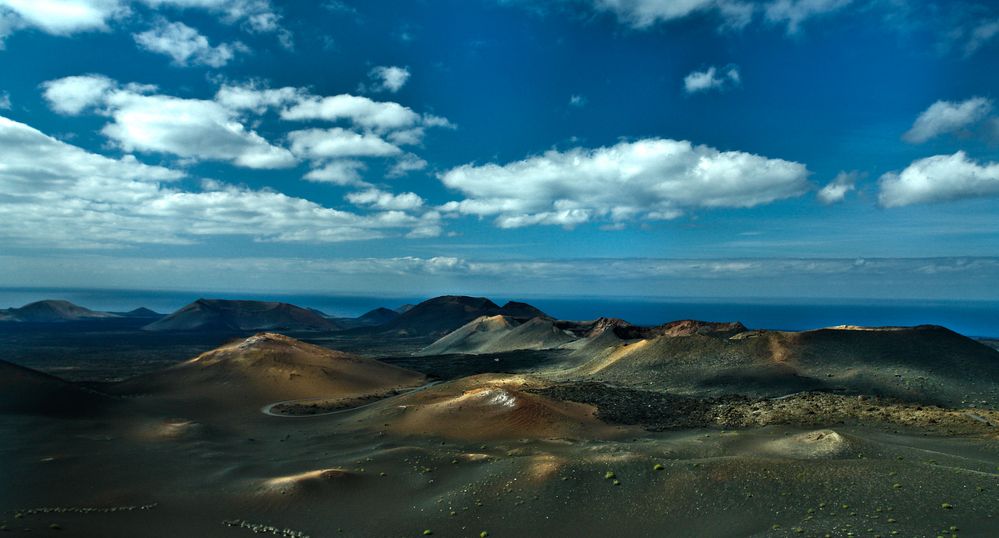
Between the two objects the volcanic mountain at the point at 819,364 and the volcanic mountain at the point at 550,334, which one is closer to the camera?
the volcanic mountain at the point at 819,364

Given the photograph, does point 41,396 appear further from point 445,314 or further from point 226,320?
point 226,320

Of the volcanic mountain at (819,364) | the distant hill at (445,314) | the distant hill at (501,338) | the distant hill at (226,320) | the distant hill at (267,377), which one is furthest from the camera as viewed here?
the distant hill at (226,320)

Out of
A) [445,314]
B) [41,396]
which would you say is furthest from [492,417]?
[445,314]

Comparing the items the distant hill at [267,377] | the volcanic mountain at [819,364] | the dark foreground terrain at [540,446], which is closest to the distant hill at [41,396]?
the dark foreground terrain at [540,446]

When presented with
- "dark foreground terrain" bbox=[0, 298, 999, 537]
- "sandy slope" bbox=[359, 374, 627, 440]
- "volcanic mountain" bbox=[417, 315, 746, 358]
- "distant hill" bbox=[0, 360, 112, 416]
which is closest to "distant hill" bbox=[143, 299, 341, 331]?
"volcanic mountain" bbox=[417, 315, 746, 358]

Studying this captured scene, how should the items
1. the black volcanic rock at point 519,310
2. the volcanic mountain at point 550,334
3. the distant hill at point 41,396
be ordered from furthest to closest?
the black volcanic rock at point 519,310
the volcanic mountain at point 550,334
the distant hill at point 41,396

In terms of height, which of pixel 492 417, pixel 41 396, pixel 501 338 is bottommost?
pixel 41 396

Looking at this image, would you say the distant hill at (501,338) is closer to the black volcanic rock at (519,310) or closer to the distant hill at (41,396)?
the black volcanic rock at (519,310)

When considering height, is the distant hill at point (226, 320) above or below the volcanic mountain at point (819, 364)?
below
